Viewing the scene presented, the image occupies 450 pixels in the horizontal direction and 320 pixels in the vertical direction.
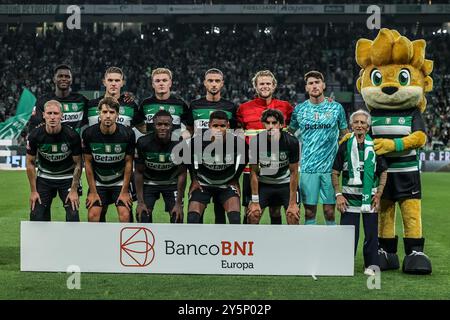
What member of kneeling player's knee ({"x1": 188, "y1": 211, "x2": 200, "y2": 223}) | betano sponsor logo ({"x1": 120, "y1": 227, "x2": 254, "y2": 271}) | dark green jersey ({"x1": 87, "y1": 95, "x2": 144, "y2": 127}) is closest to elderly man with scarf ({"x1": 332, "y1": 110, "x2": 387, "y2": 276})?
betano sponsor logo ({"x1": 120, "y1": 227, "x2": 254, "y2": 271})

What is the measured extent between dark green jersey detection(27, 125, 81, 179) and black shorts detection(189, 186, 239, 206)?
1398mm

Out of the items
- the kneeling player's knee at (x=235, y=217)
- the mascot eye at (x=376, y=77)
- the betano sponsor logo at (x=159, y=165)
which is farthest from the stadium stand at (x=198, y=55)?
the kneeling player's knee at (x=235, y=217)

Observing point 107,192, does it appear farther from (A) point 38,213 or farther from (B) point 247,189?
(B) point 247,189

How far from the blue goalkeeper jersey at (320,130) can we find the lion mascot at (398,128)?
529 millimetres

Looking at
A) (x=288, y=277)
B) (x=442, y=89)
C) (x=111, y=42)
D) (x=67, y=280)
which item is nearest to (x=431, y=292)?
(x=288, y=277)

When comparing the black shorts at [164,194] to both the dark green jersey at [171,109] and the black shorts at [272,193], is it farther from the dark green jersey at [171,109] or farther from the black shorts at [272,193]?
the black shorts at [272,193]

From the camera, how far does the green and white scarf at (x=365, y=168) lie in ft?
23.8

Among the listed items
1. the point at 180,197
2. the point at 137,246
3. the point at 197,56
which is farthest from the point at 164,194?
the point at 197,56

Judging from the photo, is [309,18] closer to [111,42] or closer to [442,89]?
[442,89]

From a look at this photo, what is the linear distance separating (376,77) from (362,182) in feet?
4.46

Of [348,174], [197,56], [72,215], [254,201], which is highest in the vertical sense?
[197,56]

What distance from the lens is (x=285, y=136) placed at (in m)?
7.59

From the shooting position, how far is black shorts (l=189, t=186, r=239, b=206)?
7.54 meters

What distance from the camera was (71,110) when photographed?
848 centimetres
